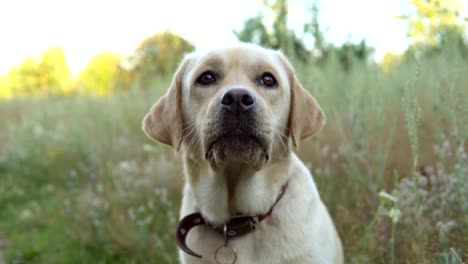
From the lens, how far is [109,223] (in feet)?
13.9

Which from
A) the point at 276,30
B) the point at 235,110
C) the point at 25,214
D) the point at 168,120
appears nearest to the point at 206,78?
the point at 168,120

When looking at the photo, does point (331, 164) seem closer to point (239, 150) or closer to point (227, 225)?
point (227, 225)

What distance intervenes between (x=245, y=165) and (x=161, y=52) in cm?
444

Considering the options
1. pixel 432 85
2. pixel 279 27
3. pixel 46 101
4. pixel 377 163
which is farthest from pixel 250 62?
pixel 46 101

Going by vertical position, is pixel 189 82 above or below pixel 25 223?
above

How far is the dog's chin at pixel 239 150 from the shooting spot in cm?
226

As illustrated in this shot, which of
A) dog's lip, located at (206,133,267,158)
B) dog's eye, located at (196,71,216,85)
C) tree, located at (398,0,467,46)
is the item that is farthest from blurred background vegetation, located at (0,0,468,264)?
dog's eye, located at (196,71,216,85)

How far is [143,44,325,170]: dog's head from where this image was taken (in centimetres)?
223

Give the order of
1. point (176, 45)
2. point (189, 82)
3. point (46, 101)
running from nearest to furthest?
point (189, 82), point (176, 45), point (46, 101)

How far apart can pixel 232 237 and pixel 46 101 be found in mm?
11228

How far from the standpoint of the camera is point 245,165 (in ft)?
8.35

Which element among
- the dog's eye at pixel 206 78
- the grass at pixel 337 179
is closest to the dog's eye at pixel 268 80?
the dog's eye at pixel 206 78

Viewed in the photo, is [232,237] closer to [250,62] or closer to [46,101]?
[250,62]

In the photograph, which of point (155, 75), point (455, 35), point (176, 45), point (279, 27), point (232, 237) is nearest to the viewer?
point (232, 237)
